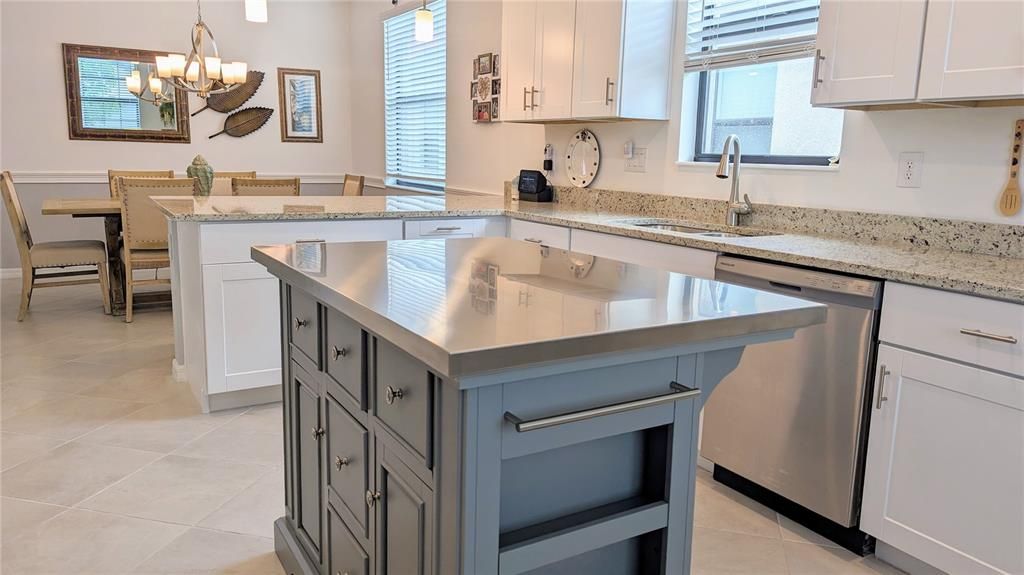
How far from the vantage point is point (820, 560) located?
2.14 metres

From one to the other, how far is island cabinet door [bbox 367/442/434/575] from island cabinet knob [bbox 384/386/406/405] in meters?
0.11

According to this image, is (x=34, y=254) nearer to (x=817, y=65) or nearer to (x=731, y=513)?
(x=731, y=513)

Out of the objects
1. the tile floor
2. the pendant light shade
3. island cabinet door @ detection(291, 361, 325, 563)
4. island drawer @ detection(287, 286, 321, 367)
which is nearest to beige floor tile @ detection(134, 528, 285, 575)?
the tile floor

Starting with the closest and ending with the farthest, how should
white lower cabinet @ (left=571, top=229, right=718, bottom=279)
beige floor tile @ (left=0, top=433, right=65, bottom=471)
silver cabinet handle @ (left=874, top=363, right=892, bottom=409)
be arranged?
silver cabinet handle @ (left=874, top=363, right=892, bottom=409), white lower cabinet @ (left=571, top=229, right=718, bottom=279), beige floor tile @ (left=0, top=433, right=65, bottom=471)

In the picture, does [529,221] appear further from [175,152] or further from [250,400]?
[175,152]

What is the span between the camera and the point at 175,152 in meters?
6.52

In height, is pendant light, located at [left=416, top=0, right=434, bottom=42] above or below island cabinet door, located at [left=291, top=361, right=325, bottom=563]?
above

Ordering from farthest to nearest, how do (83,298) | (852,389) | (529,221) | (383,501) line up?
1. (83,298)
2. (529,221)
3. (852,389)
4. (383,501)

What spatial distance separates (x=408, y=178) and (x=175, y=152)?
2.20 m

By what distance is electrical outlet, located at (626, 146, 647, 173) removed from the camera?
3.66 m

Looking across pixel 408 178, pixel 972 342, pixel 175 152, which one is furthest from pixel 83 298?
pixel 972 342

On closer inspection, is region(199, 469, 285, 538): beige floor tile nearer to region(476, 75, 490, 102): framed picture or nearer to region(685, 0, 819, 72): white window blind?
region(685, 0, 819, 72): white window blind

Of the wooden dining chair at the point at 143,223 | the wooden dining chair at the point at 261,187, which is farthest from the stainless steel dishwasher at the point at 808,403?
the wooden dining chair at the point at 143,223

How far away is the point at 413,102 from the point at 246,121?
183 centimetres
